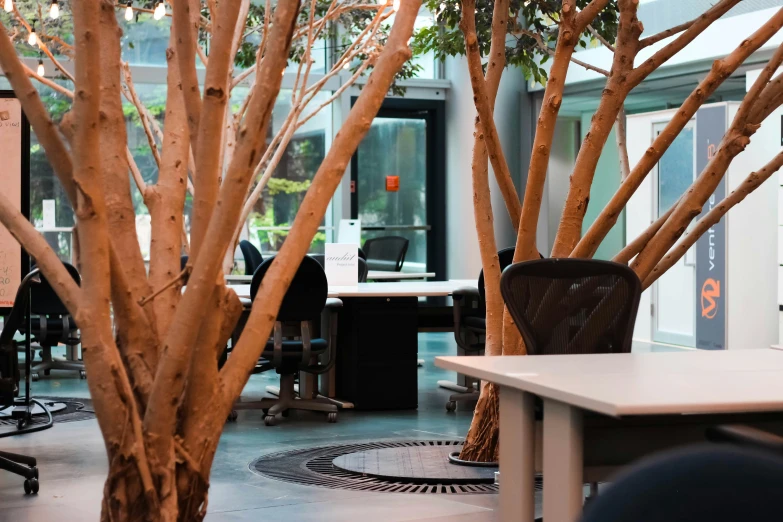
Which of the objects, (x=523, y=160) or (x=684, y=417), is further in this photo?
(x=523, y=160)

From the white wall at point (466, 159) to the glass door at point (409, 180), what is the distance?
0.72 feet

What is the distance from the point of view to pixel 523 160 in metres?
13.8

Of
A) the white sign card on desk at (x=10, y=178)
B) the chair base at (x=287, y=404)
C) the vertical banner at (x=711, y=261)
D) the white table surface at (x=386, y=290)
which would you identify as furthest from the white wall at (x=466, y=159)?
the white sign card on desk at (x=10, y=178)

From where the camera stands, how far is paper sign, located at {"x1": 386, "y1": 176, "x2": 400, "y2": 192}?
46.6 ft

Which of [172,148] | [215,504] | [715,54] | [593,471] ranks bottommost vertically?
[215,504]

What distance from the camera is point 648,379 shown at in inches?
112

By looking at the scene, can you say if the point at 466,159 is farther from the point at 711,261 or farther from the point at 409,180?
the point at 711,261

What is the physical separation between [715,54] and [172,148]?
8171 mm

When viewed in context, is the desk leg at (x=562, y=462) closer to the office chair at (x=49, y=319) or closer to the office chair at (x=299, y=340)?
the office chair at (x=299, y=340)

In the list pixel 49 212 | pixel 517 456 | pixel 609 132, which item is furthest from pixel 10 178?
pixel 49 212

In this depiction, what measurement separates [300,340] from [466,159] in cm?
707

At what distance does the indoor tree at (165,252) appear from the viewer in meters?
2.51

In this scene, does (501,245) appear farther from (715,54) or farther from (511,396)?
(511,396)

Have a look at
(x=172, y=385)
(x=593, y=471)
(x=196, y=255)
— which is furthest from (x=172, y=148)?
(x=593, y=471)
